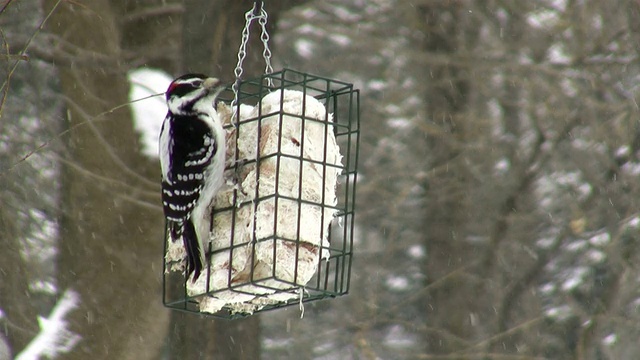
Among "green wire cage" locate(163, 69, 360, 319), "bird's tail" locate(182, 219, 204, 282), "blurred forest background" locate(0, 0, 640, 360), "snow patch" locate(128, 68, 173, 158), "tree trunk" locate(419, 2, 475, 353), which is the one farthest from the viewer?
"tree trunk" locate(419, 2, 475, 353)

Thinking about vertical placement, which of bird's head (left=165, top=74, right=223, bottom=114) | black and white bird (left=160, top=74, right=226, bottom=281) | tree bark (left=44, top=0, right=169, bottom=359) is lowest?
black and white bird (left=160, top=74, right=226, bottom=281)

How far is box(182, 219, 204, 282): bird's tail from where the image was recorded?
244 inches

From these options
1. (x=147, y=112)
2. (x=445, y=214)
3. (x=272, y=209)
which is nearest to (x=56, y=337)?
(x=147, y=112)

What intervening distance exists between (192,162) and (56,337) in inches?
139

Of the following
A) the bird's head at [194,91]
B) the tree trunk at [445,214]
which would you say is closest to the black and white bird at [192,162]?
the bird's head at [194,91]

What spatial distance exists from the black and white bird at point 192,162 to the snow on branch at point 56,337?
312 cm

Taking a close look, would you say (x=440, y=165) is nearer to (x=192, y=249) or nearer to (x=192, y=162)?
(x=192, y=162)

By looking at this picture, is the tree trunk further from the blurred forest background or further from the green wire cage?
the green wire cage

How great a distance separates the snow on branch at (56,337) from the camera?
9.05 metres

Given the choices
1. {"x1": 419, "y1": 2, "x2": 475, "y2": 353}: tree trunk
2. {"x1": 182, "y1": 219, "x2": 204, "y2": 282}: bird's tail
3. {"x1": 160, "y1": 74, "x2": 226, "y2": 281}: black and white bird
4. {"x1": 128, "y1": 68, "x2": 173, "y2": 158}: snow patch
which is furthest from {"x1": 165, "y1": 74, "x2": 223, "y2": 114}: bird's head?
{"x1": 419, "y1": 2, "x2": 475, "y2": 353}: tree trunk

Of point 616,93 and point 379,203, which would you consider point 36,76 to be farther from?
point 616,93

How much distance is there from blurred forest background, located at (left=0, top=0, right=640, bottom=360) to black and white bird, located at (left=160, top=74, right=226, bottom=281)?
3356 millimetres

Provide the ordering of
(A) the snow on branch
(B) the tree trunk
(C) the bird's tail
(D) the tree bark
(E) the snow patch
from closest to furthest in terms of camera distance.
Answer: (C) the bird's tail
(A) the snow on branch
(D) the tree bark
(E) the snow patch
(B) the tree trunk

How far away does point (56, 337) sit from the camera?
9.17 meters
